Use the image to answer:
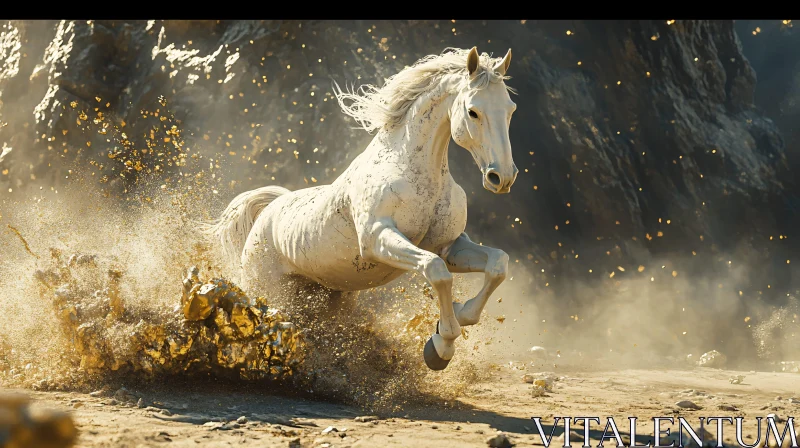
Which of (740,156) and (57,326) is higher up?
(740,156)

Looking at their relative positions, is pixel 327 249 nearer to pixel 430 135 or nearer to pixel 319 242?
pixel 319 242

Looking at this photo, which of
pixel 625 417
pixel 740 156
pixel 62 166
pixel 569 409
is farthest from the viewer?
pixel 740 156

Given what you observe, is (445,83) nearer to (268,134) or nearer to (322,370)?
(322,370)

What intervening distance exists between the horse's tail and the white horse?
647 mm

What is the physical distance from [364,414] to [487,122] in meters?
1.50

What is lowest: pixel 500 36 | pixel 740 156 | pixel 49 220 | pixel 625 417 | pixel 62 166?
pixel 625 417

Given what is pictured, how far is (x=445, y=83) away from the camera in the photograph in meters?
4.07

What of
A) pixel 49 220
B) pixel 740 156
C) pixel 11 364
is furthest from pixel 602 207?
pixel 11 364

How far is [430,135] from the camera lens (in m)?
4.11

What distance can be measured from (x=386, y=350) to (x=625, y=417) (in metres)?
1.43

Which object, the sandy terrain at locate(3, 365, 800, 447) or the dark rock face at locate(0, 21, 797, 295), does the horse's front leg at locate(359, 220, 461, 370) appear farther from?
the dark rock face at locate(0, 21, 797, 295)

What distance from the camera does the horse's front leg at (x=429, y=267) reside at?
3701mm

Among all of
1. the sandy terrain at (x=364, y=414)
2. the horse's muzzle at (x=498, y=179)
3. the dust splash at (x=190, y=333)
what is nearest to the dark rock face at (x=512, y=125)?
the dust splash at (x=190, y=333)

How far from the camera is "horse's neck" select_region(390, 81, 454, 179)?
407 cm
